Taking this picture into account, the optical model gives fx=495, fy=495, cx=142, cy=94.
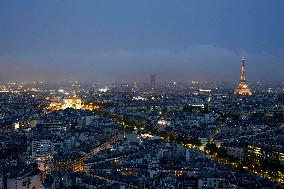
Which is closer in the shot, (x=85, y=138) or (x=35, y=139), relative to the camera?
(x=35, y=139)

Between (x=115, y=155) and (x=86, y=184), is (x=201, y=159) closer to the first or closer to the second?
(x=115, y=155)

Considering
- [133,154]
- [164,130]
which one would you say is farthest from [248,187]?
[164,130]

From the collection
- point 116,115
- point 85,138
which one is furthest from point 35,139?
point 116,115

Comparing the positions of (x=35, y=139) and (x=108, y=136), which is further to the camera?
(x=108, y=136)

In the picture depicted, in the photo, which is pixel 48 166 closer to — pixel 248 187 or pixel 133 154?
pixel 133 154

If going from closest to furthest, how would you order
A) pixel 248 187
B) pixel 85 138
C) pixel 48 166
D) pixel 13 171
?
pixel 248 187 → pixel 13 171 → pixel 48 166 → pixel 85 138

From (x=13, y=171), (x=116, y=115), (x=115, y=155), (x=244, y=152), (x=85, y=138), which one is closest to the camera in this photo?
(x=13, y=171)

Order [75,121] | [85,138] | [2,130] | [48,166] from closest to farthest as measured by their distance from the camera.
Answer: [48,166] < [85,138] < [2,130] < [75,121]

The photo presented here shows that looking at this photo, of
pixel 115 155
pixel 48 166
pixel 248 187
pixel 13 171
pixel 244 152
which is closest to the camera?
pixel 248 187

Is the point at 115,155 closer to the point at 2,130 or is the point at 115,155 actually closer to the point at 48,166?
the point at 48,166
